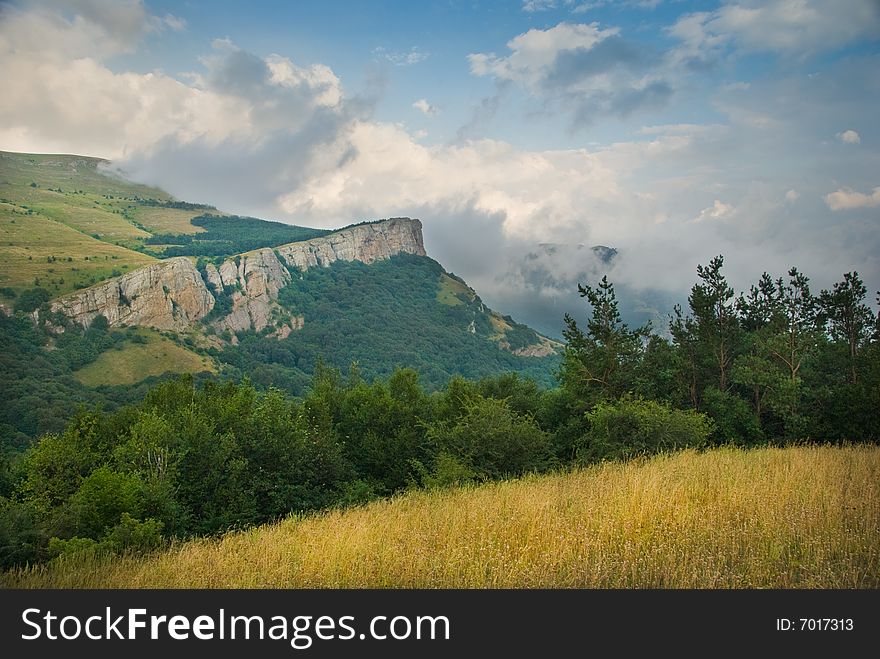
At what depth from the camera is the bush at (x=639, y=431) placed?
20.5 m

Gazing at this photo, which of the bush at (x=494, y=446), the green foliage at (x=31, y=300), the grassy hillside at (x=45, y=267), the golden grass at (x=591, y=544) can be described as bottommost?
the bush at (x=494, y=446)

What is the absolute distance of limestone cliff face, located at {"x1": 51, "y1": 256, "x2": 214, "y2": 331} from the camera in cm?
16012

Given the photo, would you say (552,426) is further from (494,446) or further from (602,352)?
(494,446)

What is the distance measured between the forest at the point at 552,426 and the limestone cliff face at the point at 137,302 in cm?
14578

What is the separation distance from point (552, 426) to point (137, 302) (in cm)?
18270

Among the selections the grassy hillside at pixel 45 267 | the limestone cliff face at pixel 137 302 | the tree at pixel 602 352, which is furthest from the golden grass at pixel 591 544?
the grassy hillside at pixel 45 267

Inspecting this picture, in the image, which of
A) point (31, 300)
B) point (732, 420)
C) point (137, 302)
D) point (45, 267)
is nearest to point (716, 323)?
point (732, 420)

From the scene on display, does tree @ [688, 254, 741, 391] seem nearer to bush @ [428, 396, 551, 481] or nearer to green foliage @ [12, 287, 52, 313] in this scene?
bush @ [428, 396, 551, 481]

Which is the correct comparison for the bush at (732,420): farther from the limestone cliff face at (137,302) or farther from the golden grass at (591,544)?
the limestone cliff face at (137,302)

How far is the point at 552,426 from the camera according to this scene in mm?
36125

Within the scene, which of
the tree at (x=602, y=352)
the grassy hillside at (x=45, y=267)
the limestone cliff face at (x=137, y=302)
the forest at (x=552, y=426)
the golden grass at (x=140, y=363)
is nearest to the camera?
the forest at (x=552, y=426)

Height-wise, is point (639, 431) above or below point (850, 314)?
below

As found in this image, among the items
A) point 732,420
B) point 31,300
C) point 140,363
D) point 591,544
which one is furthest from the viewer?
point 31,300
